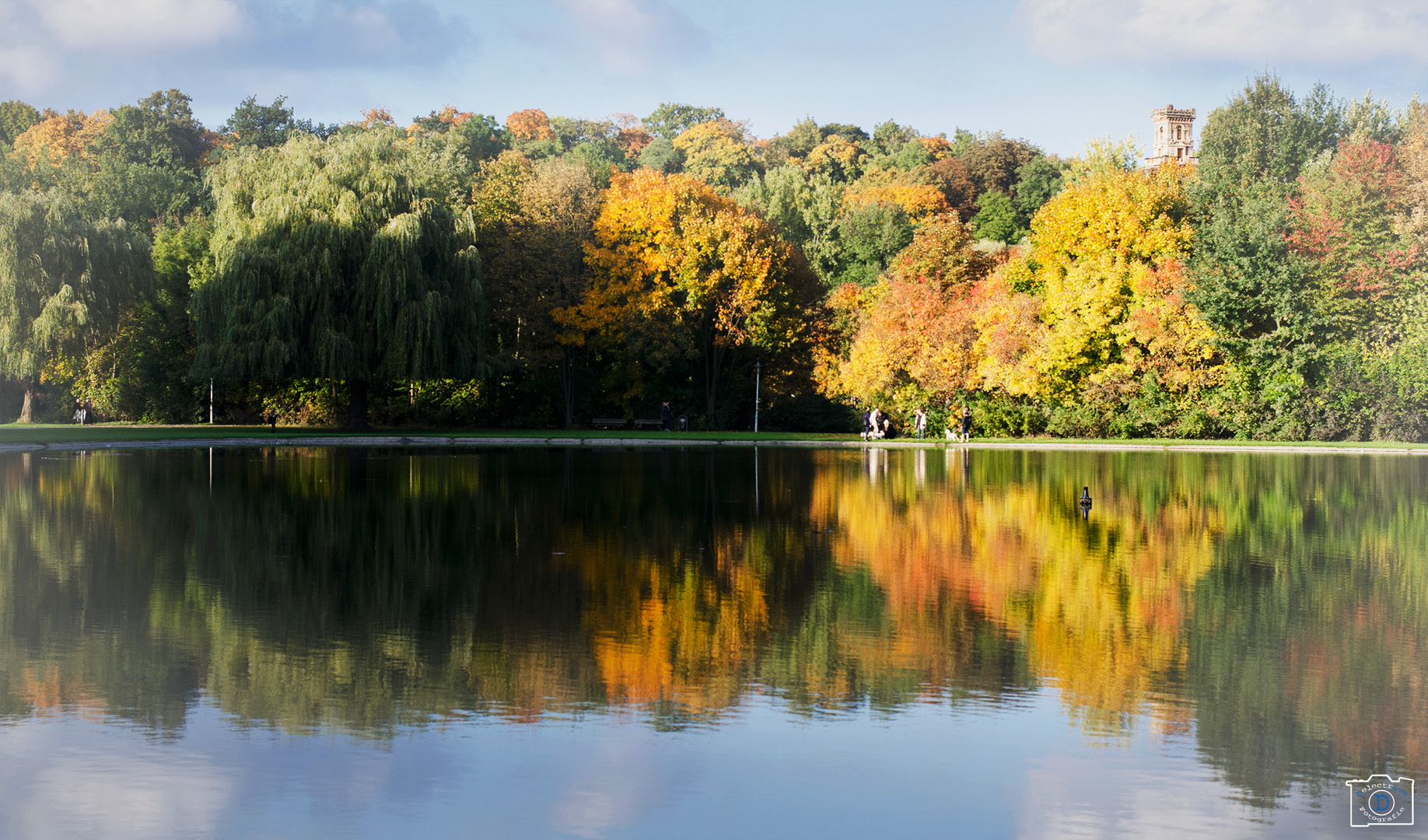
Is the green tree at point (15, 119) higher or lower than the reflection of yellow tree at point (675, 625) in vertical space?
higher

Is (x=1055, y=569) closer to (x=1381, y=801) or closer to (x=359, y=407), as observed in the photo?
(x=1381, y=801)

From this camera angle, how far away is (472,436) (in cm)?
4022

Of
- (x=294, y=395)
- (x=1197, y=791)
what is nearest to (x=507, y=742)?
(x=1197, y=791)

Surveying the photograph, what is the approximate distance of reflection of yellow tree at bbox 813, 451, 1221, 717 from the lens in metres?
8.55

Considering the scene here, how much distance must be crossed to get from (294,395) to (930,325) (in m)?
27.2

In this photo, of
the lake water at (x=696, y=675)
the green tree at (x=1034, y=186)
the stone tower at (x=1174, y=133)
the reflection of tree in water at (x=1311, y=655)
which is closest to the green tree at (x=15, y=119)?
the green tree at (x=1034, y=186)

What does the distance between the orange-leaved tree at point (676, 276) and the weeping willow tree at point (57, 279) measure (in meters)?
18.9

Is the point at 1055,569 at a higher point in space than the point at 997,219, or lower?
lower

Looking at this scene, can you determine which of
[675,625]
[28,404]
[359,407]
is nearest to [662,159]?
[28,404]

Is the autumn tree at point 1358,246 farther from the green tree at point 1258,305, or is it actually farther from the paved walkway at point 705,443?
the paved walkway at point 705,443

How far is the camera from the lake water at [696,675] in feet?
18.4

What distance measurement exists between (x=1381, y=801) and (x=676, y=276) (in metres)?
43.5

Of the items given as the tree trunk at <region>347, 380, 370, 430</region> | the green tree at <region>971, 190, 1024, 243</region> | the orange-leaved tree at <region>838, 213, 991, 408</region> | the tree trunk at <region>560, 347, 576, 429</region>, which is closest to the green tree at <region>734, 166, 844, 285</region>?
the green tree at <region>971, 190, 1024, 243</region>

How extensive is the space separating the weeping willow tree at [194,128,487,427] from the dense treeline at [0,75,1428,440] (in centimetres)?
11
